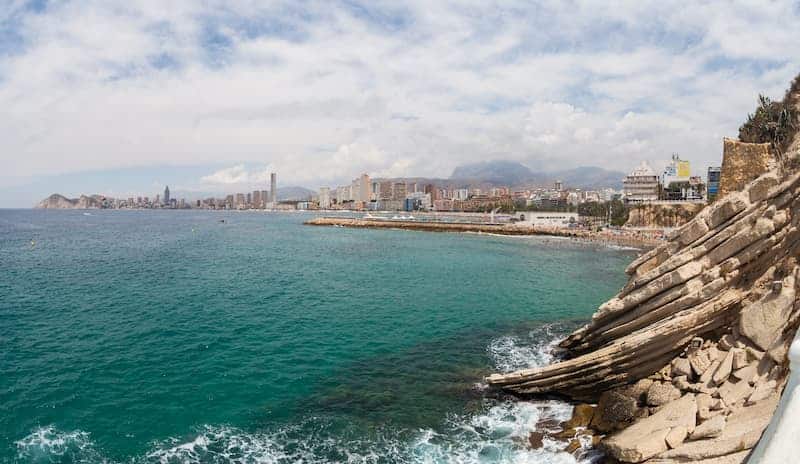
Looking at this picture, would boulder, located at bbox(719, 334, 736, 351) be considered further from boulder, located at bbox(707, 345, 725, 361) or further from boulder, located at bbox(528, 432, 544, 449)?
boulder, located at bbox(528, 432, 544, 449)

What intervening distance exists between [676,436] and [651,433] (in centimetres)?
81

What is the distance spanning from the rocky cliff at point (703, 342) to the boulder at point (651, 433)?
0.04 meters

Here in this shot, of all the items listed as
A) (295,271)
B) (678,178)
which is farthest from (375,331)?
(678,178)

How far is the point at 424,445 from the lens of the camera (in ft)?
53.7

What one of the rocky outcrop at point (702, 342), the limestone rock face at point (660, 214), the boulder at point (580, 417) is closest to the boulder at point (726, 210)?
the rocky outcrop at point (702, 342)

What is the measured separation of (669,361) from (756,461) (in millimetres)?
14423

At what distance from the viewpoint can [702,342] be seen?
16.7 meters

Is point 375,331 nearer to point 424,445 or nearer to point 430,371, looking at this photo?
point 430,371

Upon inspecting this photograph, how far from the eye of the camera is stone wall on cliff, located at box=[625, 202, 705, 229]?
349 feet

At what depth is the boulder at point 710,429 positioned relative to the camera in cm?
1235

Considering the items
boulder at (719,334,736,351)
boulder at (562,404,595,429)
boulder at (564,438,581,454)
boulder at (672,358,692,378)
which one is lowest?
boulder at (564,438,581,454)

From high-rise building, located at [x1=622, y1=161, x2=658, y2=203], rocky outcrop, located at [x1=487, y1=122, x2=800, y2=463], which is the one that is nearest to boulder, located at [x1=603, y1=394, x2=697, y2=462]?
rocky outcrop, located at [x1=487, y1=122, x2=800, y2=463]

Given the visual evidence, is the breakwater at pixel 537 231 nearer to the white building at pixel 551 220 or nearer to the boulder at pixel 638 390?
the white building at pixel 551 220

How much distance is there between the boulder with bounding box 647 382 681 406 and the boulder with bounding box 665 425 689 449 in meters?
2.78
